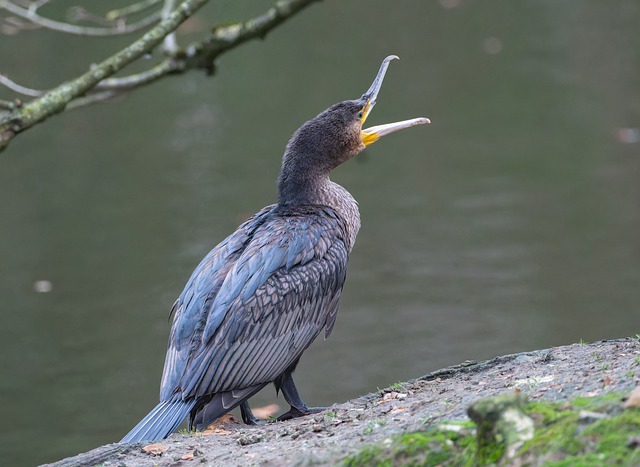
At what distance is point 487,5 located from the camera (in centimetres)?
1802

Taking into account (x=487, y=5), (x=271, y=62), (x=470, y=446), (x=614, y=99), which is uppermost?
(x=487, y=5)

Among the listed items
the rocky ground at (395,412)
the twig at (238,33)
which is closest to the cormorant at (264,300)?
the rocky ground at (395,412)

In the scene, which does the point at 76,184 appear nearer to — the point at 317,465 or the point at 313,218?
the point at 313,218

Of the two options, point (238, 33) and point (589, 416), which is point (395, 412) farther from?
point (238, 33)

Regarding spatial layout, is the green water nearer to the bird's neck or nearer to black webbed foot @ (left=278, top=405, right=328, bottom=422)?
the bird's neck

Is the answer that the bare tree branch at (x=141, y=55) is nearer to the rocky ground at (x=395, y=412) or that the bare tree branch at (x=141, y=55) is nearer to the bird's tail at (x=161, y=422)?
the bird's tail at (x=161, y=422)

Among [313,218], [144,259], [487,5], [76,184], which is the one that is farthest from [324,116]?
[487,5]

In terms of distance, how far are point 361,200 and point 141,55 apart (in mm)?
6327

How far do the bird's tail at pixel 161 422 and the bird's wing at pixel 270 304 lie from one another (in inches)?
2.6

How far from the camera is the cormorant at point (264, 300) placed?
4.75 meters

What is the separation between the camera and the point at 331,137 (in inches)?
226

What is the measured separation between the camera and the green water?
8.56 metres

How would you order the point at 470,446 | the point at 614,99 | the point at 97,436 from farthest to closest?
the point at 614,99 → the point at 97,436 → the point at 470,446

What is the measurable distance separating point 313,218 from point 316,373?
10.6 ft
